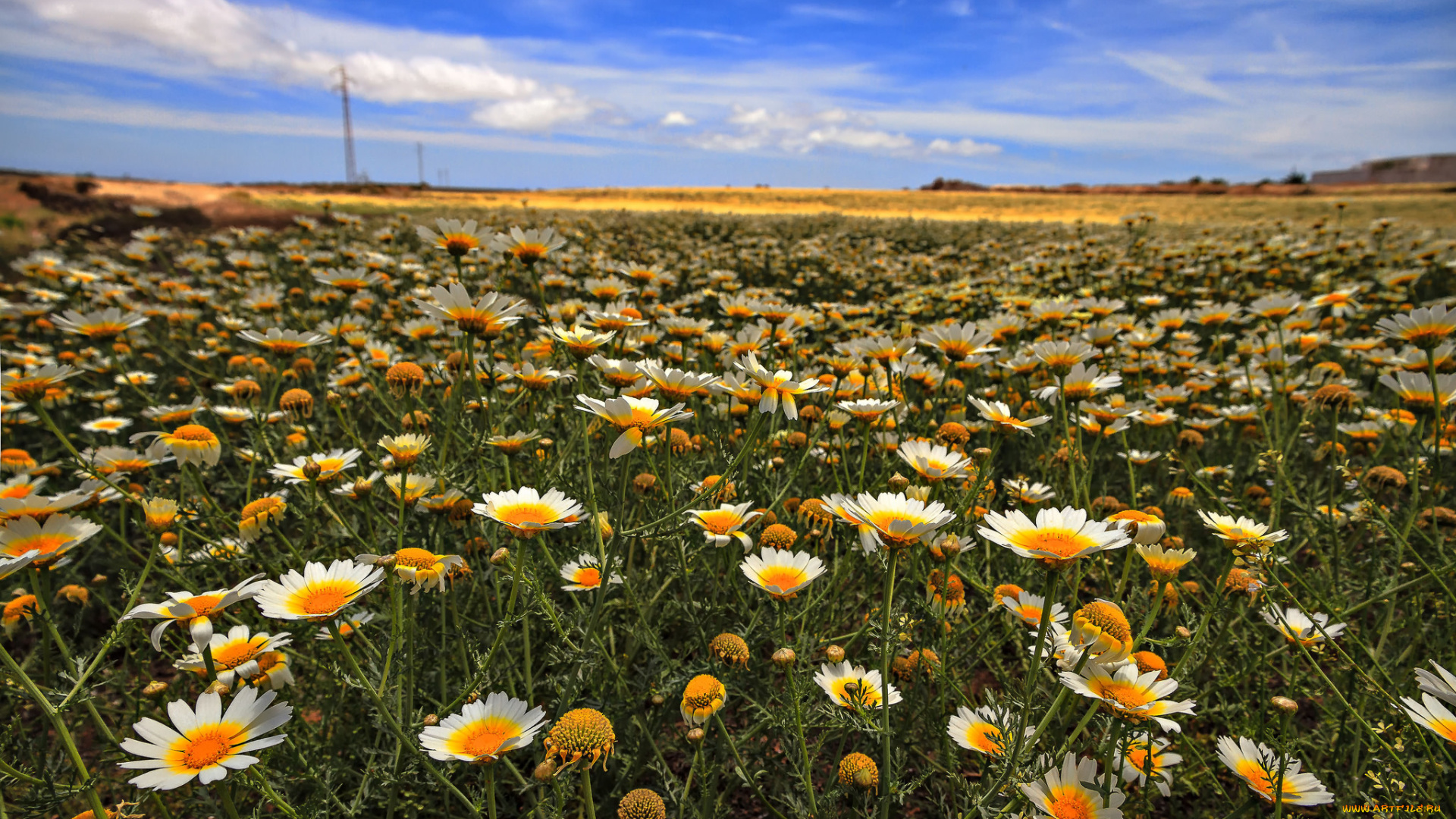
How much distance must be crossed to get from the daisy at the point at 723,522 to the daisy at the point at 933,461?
0.40 meters

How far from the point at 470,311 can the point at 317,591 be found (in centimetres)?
81

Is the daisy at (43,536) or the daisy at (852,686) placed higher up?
the daisy at (43,536)

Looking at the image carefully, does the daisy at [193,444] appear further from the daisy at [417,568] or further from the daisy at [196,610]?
the daisy at [417,568]

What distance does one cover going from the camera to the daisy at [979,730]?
123 centimetres

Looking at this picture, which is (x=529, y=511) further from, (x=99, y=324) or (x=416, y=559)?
(x=99, y=324)

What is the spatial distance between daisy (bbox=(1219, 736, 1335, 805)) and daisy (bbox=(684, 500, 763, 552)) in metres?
1.08

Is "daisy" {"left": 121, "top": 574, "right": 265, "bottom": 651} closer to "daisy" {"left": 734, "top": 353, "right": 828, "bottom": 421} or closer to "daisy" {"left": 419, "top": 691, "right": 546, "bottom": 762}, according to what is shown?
"daisy" {"left": 419, "top": 691, "right": 546, "bottom": 762}

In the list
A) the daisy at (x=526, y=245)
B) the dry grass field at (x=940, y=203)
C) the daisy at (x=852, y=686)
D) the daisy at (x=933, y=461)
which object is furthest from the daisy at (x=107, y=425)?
the dry grass field at (x=940, y=203)

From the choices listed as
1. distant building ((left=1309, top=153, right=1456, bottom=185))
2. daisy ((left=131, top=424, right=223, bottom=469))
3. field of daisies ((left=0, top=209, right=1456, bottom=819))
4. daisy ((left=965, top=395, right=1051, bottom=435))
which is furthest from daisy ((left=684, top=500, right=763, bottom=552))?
distant building ((left=1309, top=153, right=1456, bottom=185))

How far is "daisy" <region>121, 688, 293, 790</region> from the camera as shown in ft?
3.27

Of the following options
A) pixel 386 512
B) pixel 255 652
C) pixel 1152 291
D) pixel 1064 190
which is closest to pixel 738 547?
pixel 255 652

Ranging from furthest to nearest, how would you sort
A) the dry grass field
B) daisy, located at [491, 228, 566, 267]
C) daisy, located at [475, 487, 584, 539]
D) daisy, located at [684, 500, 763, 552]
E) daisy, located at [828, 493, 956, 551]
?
the dry grass field, daisy, located at [491, 228, 566, 267], daisy, located at [684, 500, 763, 552], daisy, located at [475, 487, 584, 539], daisy, located at [828, 493, 956, 551]

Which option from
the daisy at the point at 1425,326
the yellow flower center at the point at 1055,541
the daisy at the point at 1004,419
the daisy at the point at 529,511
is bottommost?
the daisy at the point at 529,511

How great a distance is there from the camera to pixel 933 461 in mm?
1644
